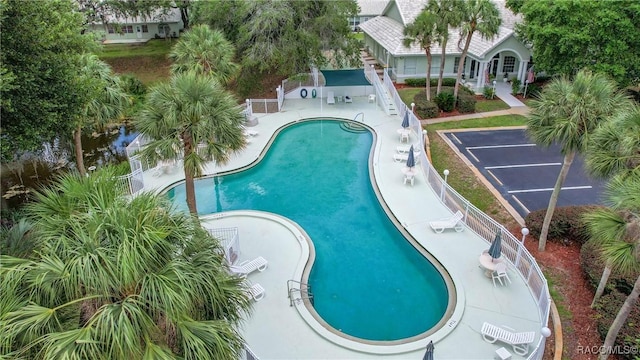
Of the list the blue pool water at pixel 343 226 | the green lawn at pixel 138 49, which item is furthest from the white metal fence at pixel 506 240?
the green lawn at pixel 138 49

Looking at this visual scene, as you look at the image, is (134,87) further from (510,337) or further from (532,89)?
(510,337)

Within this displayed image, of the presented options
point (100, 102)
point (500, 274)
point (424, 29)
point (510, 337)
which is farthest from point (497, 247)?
point (424, 29)

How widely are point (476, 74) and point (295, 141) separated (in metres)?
15.8

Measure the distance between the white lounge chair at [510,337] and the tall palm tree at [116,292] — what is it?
670cm

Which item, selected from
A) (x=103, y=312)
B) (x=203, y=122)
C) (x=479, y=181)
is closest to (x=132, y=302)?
(x=103, y=312)

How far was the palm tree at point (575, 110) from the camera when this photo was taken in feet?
36.0

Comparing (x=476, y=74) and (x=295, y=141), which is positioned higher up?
(x=476, y=74)

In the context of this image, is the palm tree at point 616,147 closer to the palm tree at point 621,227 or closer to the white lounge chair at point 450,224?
the palm tree at point 621,227

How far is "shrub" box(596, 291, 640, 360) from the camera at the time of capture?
9.47m

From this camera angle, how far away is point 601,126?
34.1 ft

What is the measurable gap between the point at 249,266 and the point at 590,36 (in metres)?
21.4

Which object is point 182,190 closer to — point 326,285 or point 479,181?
point 326,285

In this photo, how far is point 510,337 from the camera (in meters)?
10.1

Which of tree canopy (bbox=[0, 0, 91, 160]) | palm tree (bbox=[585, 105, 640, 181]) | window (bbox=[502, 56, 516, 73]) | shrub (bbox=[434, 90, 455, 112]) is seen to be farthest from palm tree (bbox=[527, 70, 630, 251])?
window (bbox=[502, 56, 516, 73])
